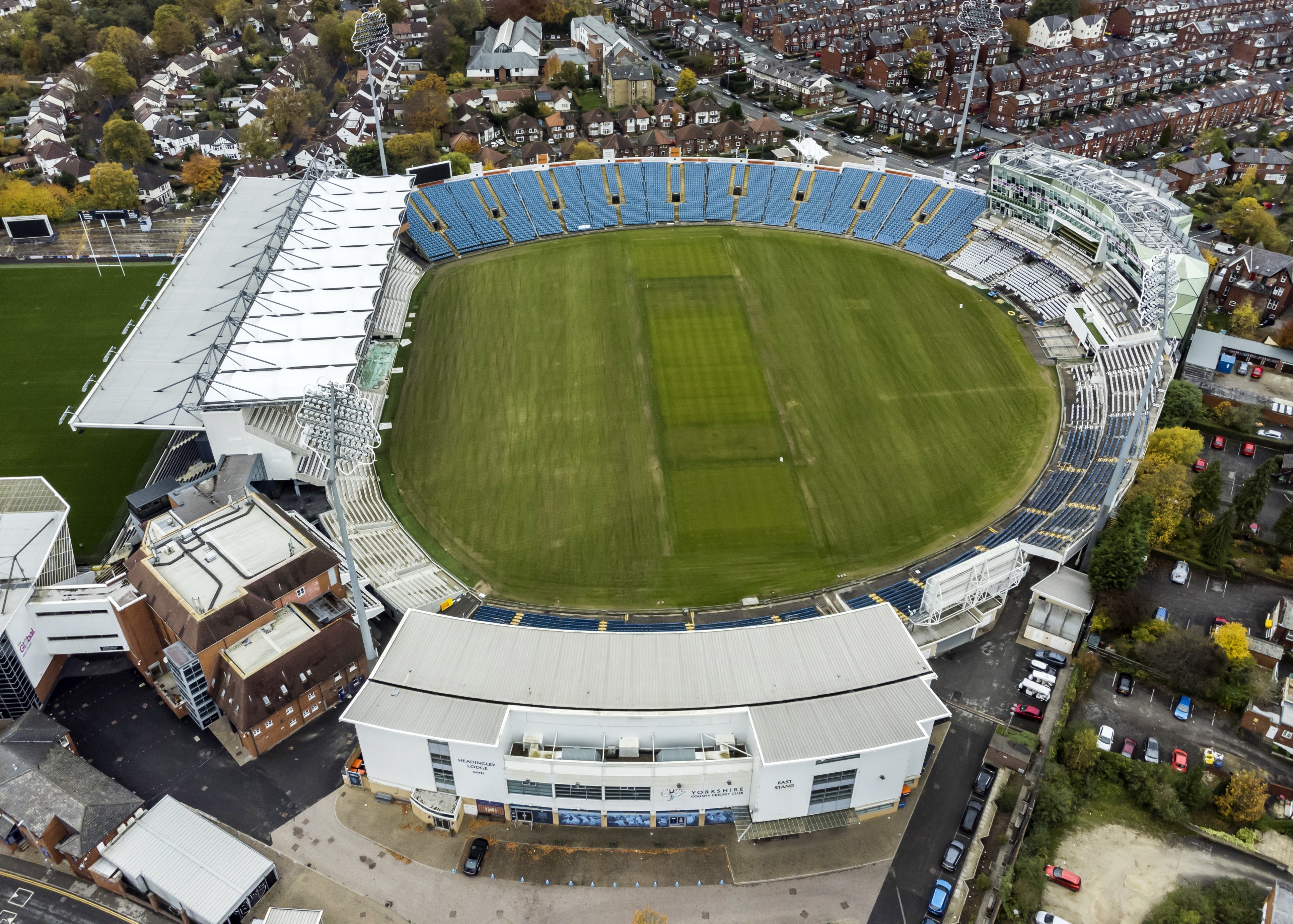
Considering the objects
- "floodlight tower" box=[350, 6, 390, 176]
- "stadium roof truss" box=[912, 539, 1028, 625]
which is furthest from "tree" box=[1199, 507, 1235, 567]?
"floodlight tower" box=[350, 6, 390, 176]

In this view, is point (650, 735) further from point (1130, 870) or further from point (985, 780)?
point (1130, 870)

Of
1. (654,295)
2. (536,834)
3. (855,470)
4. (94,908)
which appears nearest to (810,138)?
(654,295)

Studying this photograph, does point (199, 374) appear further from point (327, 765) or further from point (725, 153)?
point (725, 153)

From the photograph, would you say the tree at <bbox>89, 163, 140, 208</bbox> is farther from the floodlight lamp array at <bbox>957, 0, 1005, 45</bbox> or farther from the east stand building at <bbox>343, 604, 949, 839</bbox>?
the floodlight lamp array at <bbox>957, 0, 1005, 45</bbox>

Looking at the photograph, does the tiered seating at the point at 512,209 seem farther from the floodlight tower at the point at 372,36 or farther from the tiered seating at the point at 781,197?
the tiered seating at the point at 781,197

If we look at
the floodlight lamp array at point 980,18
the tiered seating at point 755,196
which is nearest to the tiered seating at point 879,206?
the tiered seating at point 755,196

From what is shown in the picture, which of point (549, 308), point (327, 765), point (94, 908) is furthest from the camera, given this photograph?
point (549, 308)

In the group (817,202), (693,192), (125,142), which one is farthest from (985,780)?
(125,142)
